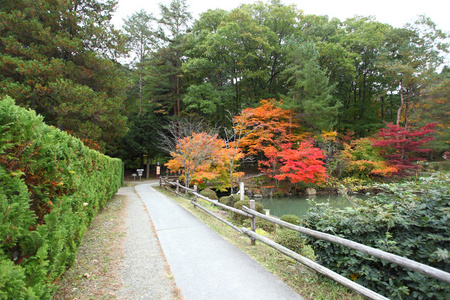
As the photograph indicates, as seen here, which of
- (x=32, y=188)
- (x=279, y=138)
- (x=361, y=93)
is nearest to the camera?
(x=32, y=188)

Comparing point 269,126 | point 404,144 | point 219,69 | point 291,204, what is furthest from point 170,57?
point 404,144

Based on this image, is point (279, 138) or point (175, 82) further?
point (175, 82)

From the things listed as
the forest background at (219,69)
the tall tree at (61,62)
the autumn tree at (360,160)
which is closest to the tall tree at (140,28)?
the forest background at (219,69)

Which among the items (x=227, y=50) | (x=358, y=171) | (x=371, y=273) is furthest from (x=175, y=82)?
(x=371, y=273)

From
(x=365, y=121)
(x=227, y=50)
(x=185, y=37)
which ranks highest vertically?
(x=185, y=37)

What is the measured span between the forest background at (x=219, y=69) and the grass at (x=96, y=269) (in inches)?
322

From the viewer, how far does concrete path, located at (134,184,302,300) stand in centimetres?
260

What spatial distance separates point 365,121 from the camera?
74.5 feet

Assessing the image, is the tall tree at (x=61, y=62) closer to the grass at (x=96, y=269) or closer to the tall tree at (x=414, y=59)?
the grass at (x=96, y=269)

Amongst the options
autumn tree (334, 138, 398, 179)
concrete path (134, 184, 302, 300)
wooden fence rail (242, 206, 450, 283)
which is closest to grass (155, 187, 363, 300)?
concrete path (134, 184, 302, 300)

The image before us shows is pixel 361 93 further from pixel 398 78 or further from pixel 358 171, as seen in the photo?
pixel 358 171

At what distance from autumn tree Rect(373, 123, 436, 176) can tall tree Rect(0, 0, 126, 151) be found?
1915 cm

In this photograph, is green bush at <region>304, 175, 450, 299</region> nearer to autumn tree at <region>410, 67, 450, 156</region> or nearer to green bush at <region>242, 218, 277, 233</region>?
green bush at <region>242, 218, 277, 233</region>

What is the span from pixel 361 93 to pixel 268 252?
1133 inches
